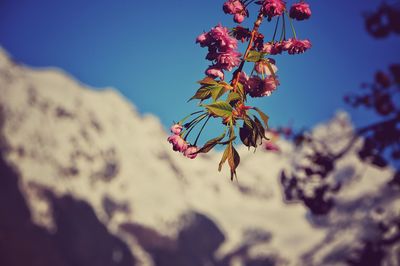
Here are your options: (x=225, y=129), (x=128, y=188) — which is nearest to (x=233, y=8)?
(x=225, y=129)

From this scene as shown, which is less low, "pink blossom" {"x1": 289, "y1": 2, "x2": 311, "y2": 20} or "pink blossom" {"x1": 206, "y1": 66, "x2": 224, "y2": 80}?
"pink blossom" {"x1": 289, "y1": 2, "x2": 311, "y2": 20}

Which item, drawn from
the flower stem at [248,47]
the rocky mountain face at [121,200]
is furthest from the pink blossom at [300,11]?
the rocky mountain face at [121,200]

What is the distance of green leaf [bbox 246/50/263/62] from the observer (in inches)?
46.9

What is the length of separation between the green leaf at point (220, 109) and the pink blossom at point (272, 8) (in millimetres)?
463

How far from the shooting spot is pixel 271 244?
30.4m

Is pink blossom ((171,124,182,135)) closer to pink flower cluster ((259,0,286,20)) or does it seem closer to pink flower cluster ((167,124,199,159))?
pink flower cluster ((167,124,199,159))

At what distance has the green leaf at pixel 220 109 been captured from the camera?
3.54ft

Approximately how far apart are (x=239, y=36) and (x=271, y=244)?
3156 cm

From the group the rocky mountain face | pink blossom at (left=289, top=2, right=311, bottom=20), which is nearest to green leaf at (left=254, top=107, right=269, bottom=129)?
pink blossom at (left=289, top=2, right=311, bottom=20)

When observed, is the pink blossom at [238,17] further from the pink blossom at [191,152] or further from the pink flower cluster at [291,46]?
the pink blossom at [191,152]

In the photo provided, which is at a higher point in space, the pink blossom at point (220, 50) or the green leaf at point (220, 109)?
the pink blossom at point (220, 50)

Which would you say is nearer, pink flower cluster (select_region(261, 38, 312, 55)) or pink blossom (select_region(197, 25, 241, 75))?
pink blossom (select_region(197, 25, 241, 75))

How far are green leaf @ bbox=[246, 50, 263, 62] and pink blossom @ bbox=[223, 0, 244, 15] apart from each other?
266mm

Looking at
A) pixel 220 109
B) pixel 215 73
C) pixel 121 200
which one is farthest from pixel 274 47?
pixel 121 200
